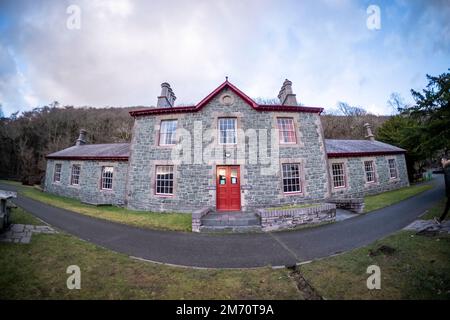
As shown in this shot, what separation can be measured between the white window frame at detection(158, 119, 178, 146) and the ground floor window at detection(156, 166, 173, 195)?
1.71 m

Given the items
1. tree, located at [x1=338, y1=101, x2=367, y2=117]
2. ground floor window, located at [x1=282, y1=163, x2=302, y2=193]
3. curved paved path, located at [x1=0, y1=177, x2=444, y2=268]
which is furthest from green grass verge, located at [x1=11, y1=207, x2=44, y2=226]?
tree, located at [x1=338, y1=101, x2=367, y2=117]

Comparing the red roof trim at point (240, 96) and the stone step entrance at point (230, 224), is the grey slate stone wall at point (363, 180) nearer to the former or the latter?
the red roof trim at point (240, 96)

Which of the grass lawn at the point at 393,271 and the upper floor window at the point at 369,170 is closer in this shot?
the grass lawn at the point at 393,271

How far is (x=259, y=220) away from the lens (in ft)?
29.7

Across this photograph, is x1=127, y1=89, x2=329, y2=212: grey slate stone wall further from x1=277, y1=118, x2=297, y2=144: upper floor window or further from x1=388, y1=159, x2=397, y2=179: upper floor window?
x1=388, y1=159, x2=397, y2=179: upper floor window

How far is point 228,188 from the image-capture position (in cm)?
1176

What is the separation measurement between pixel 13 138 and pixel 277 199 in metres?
47.2

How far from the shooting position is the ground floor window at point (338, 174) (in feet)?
46.5

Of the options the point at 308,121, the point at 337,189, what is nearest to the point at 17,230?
the point at 308,121

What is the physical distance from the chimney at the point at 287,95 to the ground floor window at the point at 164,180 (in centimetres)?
970
